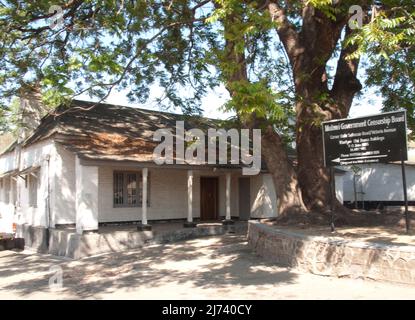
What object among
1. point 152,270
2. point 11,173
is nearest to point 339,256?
point 152,270

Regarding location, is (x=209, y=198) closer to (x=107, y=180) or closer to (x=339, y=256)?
(x=107, y=180)

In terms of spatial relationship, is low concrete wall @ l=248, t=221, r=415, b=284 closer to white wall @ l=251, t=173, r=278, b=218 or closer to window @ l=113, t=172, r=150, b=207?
window @ l=113, t=172, r=150, b=207

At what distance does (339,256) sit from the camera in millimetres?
9773

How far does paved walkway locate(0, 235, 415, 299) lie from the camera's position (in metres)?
8.76

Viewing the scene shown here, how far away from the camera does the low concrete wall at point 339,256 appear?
8648 millimetres

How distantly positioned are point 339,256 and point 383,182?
2202cm

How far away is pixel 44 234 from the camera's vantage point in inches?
669

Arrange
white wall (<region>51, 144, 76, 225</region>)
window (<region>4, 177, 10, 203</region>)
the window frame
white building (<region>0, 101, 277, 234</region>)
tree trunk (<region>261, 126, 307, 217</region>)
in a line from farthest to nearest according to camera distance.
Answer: window (<region>4, 177, 10, 203</region>), the window frame, white wall (<region>51, 144, 76, 225</region>), white building (<region>0, 101, 277, 234</region>), tree trunk (<region>261, 126, 307, 217</region>)

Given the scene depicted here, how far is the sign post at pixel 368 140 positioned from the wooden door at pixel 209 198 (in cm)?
1060

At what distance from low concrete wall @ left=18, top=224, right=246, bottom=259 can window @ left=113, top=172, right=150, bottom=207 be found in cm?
299

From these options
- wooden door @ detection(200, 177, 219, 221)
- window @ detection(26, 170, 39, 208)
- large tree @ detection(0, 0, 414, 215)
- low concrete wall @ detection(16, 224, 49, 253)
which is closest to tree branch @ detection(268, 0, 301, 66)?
large tree @ detection(0, 0, 414, 215)

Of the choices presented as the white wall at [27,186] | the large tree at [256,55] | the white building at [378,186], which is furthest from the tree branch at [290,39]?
the white building at [378,186]
